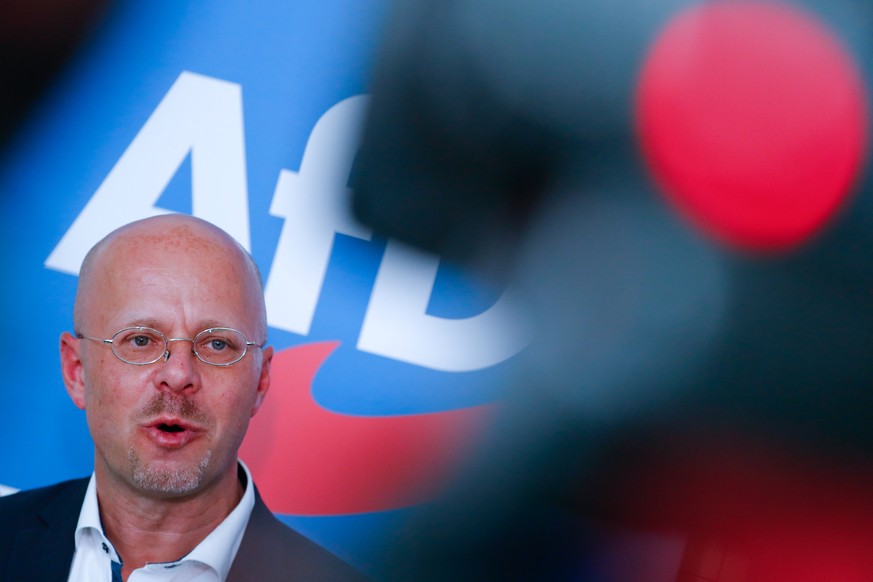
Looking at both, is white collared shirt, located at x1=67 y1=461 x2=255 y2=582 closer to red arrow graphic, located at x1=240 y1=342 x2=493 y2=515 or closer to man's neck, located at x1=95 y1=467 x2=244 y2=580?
man's neck, located at x1=95 y1=467 x2=244 y2=580

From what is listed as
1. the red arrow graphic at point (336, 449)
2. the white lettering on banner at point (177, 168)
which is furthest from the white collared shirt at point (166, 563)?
the white lettering on banner at point (177, 168)

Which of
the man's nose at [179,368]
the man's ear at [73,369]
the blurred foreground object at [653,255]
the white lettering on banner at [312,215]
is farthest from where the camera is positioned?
the white lettering on banner at [312,215]

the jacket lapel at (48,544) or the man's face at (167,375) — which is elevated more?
the man's face at (167,375)

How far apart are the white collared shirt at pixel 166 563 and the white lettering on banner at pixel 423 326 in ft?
2.13

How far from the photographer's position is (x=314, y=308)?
8.41 feet

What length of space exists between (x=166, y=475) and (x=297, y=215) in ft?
2.90

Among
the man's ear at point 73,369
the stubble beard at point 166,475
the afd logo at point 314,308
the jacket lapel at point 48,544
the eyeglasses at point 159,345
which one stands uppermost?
the afd logo at point 314,308

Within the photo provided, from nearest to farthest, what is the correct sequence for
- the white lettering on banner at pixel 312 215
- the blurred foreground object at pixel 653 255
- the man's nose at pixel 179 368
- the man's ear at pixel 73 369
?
the man's nose at pixel 179 368
the man's ear at pixel 73 369
the blurred foreground object at pixel 653 255
the white lettering on banner at pixel 312 215

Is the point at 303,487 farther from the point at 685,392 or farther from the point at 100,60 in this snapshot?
the point at 100,60

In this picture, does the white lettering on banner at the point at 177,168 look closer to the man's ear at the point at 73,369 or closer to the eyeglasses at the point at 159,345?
the man's ear at the point at 73,369

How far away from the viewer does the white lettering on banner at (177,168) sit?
2609 millimetres

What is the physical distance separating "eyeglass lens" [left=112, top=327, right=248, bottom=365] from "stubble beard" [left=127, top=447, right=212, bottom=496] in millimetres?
188

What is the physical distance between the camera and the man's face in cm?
194

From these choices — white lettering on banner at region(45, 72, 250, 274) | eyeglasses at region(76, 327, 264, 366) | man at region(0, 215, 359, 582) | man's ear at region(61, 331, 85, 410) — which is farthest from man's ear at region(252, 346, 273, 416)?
white lettering on banner at region(45, 72, 250, 274)
